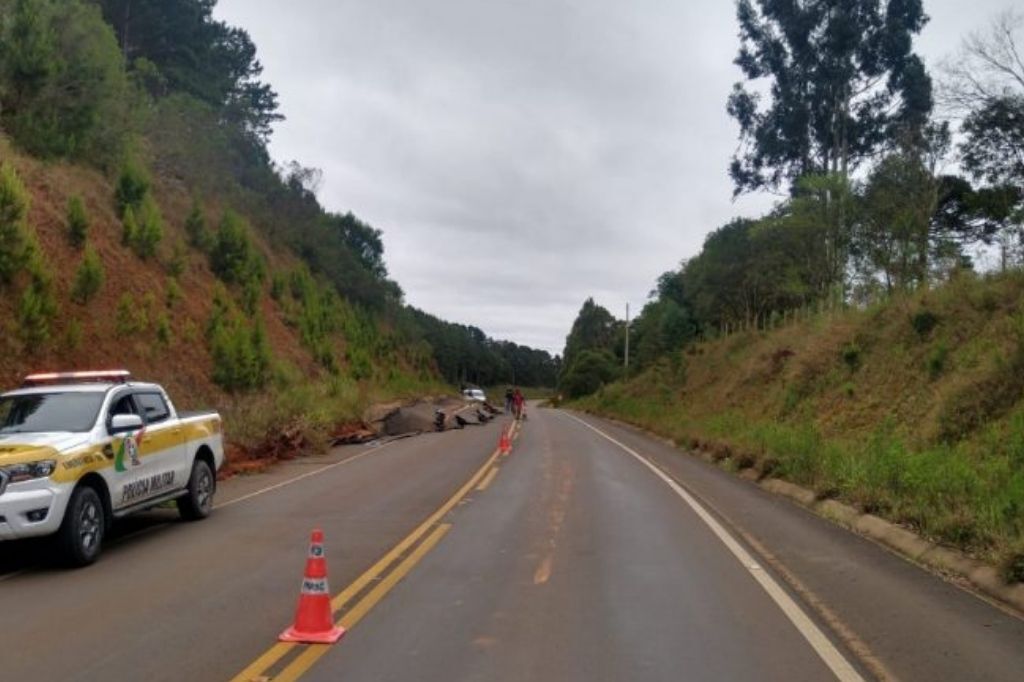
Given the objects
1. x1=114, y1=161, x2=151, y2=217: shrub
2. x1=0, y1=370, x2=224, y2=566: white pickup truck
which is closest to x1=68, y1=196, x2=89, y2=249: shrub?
x1=114, y1=161, x2=151, y2=217: shrub

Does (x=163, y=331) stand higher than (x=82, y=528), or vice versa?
(x=163, y=331)

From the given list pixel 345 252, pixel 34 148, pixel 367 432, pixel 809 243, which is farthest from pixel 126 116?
pixel 345 252

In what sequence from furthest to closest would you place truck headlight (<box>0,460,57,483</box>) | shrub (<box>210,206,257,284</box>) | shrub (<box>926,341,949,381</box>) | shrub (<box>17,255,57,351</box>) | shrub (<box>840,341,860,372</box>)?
shrub (<box>210,206,257,284</box>) < shrub (<box>840,341,860,372</box>) < shrub (<box>17,255,57,351</box>) < shrub (<box>926,341,949,381</box>) < truck headlight (<box>0,460,57,483</box>)

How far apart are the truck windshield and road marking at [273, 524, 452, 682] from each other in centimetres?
397

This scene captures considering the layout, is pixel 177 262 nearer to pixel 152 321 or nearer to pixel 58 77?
pixel 152 321

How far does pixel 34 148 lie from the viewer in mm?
30062

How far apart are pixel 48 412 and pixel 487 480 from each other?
363 inches

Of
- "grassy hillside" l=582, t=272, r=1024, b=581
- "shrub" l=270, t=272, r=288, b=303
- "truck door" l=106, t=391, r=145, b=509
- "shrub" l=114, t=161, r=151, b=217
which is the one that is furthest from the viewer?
"shrub" l=270, t=272, r=288, b=303

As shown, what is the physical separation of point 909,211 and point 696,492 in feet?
59.8

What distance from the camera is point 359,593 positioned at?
29.0 feet

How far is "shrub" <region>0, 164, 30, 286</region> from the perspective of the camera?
75.3ft

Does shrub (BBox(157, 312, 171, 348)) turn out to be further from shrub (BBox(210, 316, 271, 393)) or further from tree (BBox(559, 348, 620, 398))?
tree (BBox(559, 348, 620, 398))

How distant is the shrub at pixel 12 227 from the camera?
2295 cm

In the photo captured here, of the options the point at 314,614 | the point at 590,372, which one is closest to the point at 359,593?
the point at 314,614
